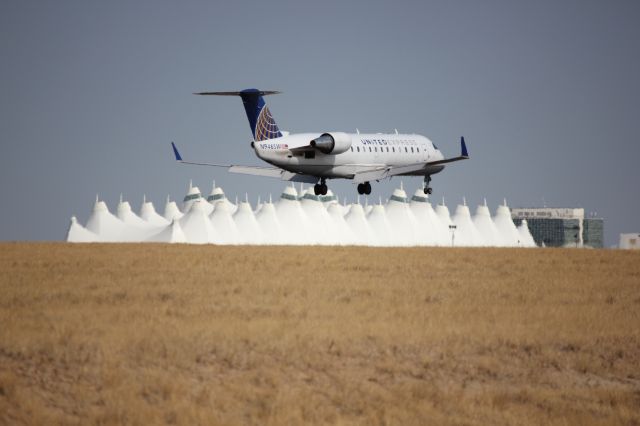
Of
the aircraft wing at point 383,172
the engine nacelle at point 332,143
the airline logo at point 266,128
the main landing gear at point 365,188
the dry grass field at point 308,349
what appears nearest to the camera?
the dry grass field at point 308,349

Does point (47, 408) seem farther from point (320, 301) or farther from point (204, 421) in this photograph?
point (320, 301)

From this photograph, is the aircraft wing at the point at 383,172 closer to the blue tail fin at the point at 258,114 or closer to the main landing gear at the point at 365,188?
the main landing gear at the point at 365,188

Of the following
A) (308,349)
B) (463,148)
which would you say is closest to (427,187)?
(463,148)

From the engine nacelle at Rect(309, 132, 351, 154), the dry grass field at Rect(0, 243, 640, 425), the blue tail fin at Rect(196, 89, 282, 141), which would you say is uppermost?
A: the blue tail fin at Rect(196, 89, 282, 141)

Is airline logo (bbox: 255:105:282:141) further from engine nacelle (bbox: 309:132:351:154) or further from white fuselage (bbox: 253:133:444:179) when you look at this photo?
engine nacelle (bbox: 309:132:351:154)

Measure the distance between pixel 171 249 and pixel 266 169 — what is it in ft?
17.8

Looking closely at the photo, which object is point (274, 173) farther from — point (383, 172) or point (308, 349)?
point (308, 349)

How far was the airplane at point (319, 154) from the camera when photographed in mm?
39750

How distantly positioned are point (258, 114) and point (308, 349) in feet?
71.8

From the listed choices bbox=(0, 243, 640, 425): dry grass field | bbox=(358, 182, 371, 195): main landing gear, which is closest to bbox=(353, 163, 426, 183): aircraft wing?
bbox=(358, 182, 371, 195): main landing gear

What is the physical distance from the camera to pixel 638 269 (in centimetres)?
4016

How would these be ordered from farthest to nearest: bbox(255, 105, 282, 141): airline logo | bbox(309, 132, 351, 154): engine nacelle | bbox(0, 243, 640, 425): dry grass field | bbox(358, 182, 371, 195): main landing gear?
1. bbox(358, 182, 371, 195): main landing gear
2. bbox(255, 105, 282, 141): airline logo
3. bbox(309, 132, 351, 154): engine nacelle
4. bbox(0, 243, 640, 425): dry grass field

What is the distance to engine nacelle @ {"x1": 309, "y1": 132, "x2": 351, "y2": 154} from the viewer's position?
39.9m

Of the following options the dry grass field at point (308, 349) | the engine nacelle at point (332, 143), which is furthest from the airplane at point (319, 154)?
the dry grass field at point (308, 349)
